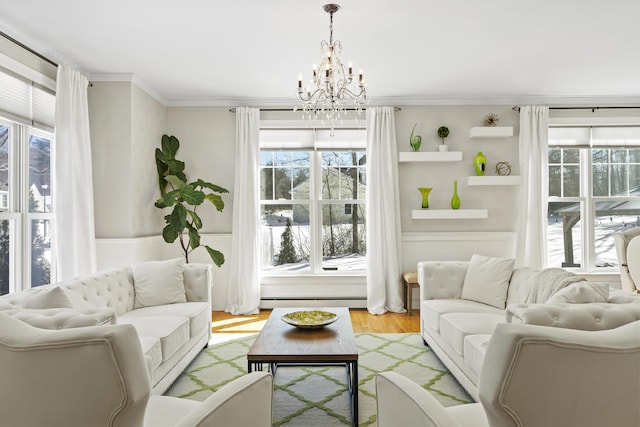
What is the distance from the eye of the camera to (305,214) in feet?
19.0

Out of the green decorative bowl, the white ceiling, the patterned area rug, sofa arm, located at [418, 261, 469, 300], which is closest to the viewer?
the patterned area rug

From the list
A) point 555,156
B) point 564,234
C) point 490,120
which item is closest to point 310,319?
point 490,120

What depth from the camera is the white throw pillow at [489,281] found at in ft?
12.1

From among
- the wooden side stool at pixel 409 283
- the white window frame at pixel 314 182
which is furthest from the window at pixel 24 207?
the wooden side stool at pixel 409 283

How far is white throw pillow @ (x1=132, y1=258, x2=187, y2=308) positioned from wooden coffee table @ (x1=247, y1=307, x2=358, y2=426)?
1052 millimetres

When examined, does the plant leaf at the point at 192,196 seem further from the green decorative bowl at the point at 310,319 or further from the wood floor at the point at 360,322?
the green decorative bowl at the point at 310,319

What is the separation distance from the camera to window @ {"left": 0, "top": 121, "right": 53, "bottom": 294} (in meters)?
3.53

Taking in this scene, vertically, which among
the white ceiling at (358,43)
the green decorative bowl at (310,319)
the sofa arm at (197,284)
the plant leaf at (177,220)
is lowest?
the green decorative bowl at (310,319)

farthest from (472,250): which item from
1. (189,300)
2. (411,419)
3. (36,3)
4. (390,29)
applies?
(36,3)

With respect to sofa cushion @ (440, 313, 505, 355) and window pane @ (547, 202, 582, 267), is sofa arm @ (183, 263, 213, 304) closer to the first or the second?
sofa cushion @ (440, 313, 505, 355)

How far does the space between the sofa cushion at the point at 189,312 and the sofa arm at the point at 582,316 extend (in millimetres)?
2453

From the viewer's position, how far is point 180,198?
505cm

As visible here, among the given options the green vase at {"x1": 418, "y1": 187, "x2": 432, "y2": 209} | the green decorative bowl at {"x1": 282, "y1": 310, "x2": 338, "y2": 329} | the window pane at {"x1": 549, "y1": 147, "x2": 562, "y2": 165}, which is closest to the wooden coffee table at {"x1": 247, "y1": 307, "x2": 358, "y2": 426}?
the green decorative bowl at {"x1": 282, "y1": 310, "x2": 338, "y2": 329}

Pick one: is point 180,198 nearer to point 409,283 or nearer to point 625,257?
point 409,283
